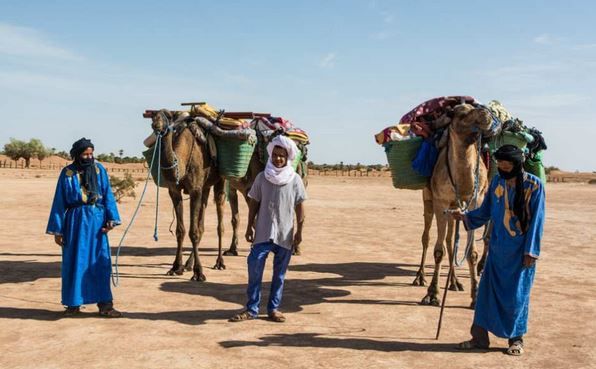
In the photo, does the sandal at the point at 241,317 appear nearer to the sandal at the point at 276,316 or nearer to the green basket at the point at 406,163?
the sandal at the point at 276,316

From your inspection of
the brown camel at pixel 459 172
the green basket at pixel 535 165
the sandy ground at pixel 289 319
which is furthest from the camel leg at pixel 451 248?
the green basket at pixel 535 165

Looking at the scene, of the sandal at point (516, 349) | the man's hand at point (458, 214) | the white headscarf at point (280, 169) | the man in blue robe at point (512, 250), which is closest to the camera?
the man in blue robe at point (512, 250)

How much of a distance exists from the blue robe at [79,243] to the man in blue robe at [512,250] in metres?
4.21

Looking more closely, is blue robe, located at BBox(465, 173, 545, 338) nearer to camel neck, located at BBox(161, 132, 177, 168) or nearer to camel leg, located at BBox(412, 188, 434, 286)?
camel leg, located at BBox(412, 188, 434, 286)

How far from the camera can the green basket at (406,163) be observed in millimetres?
8164

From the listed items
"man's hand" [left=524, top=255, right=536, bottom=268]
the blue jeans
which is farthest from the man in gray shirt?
"man's hand" [left=524, top=255, right=536, bottom=268]

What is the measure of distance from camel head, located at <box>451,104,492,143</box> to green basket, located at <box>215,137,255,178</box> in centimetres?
378

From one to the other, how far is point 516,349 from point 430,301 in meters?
2.12

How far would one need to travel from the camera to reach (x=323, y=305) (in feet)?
24.3

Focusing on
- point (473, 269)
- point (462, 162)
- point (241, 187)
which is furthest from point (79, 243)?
point (241, 187)

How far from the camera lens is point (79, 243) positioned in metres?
6.43

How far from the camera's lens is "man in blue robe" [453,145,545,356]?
5316 mm

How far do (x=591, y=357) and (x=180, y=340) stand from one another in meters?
4.01

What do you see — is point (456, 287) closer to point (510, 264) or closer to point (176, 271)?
point (510, 264)
